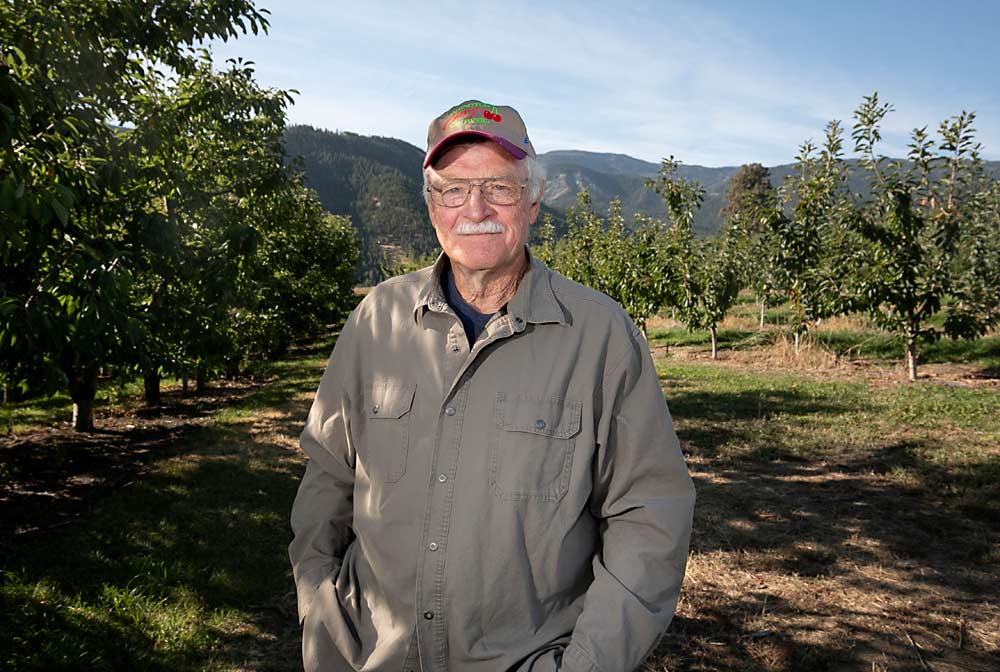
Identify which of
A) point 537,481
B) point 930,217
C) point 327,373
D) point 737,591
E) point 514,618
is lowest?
point 737,591

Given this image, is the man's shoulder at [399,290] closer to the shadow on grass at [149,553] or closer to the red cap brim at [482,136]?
the red cap brim at [482,136]

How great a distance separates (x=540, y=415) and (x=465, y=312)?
0.48 meters

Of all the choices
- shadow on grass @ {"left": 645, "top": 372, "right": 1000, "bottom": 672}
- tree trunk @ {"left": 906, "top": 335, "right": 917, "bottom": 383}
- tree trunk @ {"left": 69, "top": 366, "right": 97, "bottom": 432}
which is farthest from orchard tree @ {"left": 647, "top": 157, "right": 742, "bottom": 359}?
tree trunk @ {"left": 69, "top": 366, "right": 97, "bottom": 432}

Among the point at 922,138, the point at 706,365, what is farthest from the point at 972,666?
the point at 706,365

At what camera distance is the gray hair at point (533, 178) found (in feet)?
6.29

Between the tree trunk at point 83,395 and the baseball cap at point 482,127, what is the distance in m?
8.22

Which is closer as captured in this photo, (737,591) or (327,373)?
(327,373)

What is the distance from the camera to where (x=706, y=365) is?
1548cm

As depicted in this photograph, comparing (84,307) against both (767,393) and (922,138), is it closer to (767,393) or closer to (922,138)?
(767,393)

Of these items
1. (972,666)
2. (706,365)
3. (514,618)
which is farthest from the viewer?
(706,365)

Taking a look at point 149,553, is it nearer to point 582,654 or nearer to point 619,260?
point 582,654

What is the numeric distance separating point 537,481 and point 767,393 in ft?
34.4

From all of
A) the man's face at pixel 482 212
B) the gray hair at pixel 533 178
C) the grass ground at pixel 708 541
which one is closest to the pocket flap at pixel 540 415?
the man's face at pixel 482 212

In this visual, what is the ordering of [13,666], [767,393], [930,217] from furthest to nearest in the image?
[930,217] → [767,393] → [13,666]
